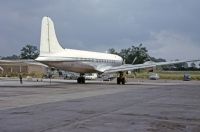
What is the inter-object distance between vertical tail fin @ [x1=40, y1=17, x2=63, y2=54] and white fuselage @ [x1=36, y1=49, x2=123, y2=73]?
0.58 metres

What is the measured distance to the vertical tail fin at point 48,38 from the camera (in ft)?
155

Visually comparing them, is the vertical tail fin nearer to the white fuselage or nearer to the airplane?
the airplane

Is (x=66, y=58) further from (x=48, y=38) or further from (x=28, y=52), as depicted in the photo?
(x=28, y=52)

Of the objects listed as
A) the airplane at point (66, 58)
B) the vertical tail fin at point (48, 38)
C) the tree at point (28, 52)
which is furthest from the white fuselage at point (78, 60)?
the tree at point (28, 52)

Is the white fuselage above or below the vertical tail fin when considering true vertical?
below

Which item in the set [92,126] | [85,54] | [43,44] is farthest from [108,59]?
[92,126]

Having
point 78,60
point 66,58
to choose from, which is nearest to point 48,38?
point 66,58

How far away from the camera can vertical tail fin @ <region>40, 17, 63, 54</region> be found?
47.2 m

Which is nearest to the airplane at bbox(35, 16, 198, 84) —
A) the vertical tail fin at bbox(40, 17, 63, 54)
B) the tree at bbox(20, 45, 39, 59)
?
the vertical tail fin at bbox(40, 17, 63, 54)

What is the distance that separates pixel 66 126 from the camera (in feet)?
41.2

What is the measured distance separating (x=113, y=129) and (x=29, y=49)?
184885mm

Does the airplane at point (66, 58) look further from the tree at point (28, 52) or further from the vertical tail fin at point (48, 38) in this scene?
the tree at point (28, 52)

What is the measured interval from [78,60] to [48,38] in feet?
15.3

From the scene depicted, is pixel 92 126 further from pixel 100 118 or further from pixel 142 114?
pixel 142 114
